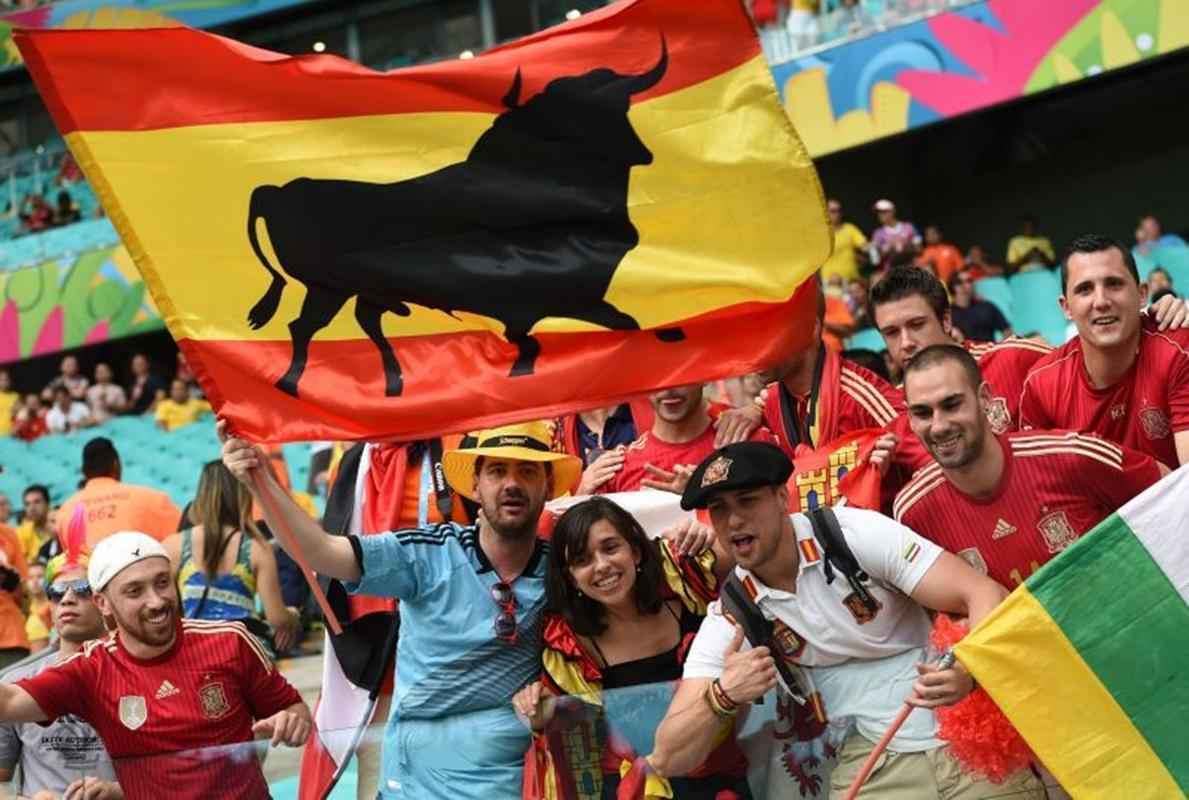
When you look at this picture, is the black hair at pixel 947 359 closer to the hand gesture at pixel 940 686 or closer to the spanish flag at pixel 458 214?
the spanish flag at pixel 458 214

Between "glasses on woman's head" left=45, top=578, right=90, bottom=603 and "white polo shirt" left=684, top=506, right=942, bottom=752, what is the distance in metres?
2.88

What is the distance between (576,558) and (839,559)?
0.86 metres

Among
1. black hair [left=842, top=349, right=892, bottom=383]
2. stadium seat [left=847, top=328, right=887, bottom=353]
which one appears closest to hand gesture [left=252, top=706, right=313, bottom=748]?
black hair [left=842, top=349, right=892, bottom=383]

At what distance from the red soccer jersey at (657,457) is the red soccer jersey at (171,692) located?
4.95ft

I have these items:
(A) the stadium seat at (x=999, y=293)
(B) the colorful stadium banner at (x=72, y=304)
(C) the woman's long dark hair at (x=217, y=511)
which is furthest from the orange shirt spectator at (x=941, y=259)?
(B) the colorful stadium banner at (x=72, y=304)

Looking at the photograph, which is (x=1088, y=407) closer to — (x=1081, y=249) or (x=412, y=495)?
(x=1081, y=249)

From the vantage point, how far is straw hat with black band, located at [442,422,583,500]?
18.2 feet

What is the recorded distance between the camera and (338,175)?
220 inches

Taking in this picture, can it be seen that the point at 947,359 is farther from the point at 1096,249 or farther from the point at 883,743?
the point at 883,743

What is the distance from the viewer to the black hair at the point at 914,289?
6160 mm

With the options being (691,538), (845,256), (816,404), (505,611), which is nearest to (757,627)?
(691,538)

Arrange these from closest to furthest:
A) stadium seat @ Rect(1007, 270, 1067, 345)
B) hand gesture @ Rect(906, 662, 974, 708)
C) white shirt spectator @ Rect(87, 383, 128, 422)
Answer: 1. hand gesture @ Rect(906, 662, 974, 708)
2. stadium seat @ Rect(1007, 270, 1067, 345)
3. white shirt spectator @ Rect(87, 383, 128, 422)

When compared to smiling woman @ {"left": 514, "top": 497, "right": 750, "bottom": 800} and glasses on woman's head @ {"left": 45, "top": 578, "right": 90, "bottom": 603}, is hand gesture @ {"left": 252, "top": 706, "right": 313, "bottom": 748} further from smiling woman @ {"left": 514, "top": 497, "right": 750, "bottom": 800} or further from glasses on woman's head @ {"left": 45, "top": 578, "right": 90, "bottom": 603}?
glasses on woman's head @ {"left": 45, "top": 578, "right": 90, "bottom": 603}

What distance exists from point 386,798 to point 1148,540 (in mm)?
2286
